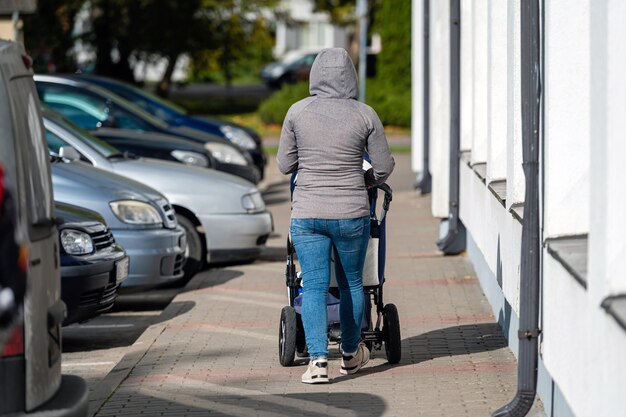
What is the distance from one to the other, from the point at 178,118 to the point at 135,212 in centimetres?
827

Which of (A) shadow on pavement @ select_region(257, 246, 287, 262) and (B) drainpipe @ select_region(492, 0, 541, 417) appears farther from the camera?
(A) shadow on pavement @ select_region(257, 246, 287, 262)

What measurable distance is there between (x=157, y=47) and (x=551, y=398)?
35.3 metres

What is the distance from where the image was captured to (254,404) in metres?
7.12

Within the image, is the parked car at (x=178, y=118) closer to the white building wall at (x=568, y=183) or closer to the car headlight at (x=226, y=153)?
the car headlight at (x=226, y=153)

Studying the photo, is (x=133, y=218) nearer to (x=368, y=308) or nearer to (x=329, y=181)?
(x=368, y=308)

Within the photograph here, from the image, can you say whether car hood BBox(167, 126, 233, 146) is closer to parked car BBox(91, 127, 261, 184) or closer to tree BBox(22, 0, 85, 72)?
parked car BBox(91, 127, 261, 184)

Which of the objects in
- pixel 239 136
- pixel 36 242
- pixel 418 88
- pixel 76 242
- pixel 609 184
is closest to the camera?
pixel 609 184

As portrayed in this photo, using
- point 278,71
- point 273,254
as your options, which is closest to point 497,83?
point 273,254

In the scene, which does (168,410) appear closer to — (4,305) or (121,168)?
(4,305)

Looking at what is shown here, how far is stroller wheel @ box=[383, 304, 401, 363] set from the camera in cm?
788

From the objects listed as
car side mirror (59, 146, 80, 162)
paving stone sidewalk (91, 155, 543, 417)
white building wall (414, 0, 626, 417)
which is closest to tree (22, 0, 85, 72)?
car side mirror (59, 146, 80, 162)

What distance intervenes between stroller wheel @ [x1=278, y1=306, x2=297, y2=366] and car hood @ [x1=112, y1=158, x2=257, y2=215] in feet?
15.2

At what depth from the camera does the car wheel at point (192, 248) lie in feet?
41.2

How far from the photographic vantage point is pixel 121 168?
1255 cm
